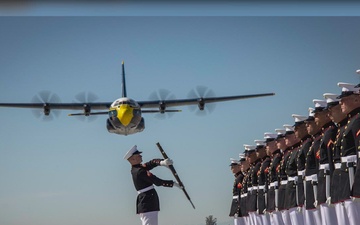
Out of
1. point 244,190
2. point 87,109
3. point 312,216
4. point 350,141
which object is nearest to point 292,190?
point 312,216

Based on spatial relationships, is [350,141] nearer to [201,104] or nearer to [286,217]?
[286,217]

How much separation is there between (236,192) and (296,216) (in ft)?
14.8

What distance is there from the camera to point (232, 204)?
14.4 metres

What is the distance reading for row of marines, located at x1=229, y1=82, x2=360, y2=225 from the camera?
6883mm

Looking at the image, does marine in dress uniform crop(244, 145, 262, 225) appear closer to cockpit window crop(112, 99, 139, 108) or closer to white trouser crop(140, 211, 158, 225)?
white trouser crop(140, 211, 158, 225)

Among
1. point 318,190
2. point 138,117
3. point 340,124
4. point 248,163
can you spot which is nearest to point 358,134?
point 340,124

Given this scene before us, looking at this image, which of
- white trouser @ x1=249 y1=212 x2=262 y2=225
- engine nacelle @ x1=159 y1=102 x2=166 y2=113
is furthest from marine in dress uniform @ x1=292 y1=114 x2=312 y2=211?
engine nacelle @ x1=159 y1=102 x2=166 y2=113

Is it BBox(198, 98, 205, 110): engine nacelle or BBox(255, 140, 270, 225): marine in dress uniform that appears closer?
BBox(255, 140, 270, 225): marine in dress uniform

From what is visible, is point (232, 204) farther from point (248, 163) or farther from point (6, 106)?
point (6, 106)

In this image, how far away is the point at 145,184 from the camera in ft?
31.3

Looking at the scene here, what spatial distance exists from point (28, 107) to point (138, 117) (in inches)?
654

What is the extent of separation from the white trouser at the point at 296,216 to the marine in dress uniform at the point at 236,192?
401cm

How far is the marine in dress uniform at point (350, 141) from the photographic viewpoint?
22.1 ft

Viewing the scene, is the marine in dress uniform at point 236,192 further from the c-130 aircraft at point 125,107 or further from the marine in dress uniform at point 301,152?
the c-130 aircraft at point 125,107
